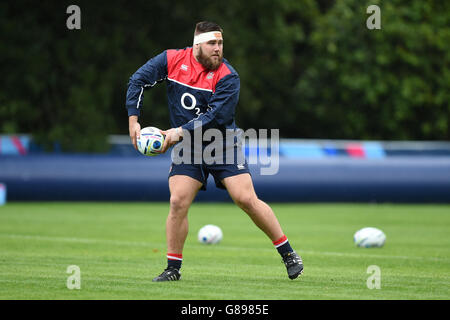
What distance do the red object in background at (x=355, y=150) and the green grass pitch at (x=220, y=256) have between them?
6228mm

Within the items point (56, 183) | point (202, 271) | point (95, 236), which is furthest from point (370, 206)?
point (202, 271)

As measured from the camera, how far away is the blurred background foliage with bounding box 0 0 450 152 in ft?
81.9

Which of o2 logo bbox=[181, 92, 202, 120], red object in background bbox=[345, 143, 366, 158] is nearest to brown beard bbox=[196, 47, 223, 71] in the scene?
o2 logo bbox=[181, 92, 202, 120]

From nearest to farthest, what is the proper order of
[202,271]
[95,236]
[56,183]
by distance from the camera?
[202,271] < [95,236] < [56,183]

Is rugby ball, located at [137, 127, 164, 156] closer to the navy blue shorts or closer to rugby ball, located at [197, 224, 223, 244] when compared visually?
the navy blue shorts

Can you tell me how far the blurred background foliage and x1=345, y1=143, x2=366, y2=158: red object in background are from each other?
16.3 ft

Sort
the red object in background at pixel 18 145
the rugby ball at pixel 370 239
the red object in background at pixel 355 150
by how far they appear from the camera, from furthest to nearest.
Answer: the red object in background at pixel 355 150, the red object in background at pixel 18 145, the rugby ball at pixel 370 239

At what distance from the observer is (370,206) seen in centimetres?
2102

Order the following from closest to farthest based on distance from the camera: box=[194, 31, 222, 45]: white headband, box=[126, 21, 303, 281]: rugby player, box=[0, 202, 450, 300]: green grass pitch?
box=[0, 202, 450, 300]: green grass pitch → box=[126, 21, 303, 281]: rugby player → box=[194, 31, 222, 45]: white headband

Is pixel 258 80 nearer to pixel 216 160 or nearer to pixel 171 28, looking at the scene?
pixel 171 28

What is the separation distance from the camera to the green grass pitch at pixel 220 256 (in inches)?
296

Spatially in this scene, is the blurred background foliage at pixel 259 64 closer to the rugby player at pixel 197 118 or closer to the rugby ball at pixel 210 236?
the rugby ball at pixel 210 236

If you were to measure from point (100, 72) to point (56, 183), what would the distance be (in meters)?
6.68

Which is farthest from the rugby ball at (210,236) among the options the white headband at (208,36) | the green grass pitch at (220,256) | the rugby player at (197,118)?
the white headband at (208,36)
